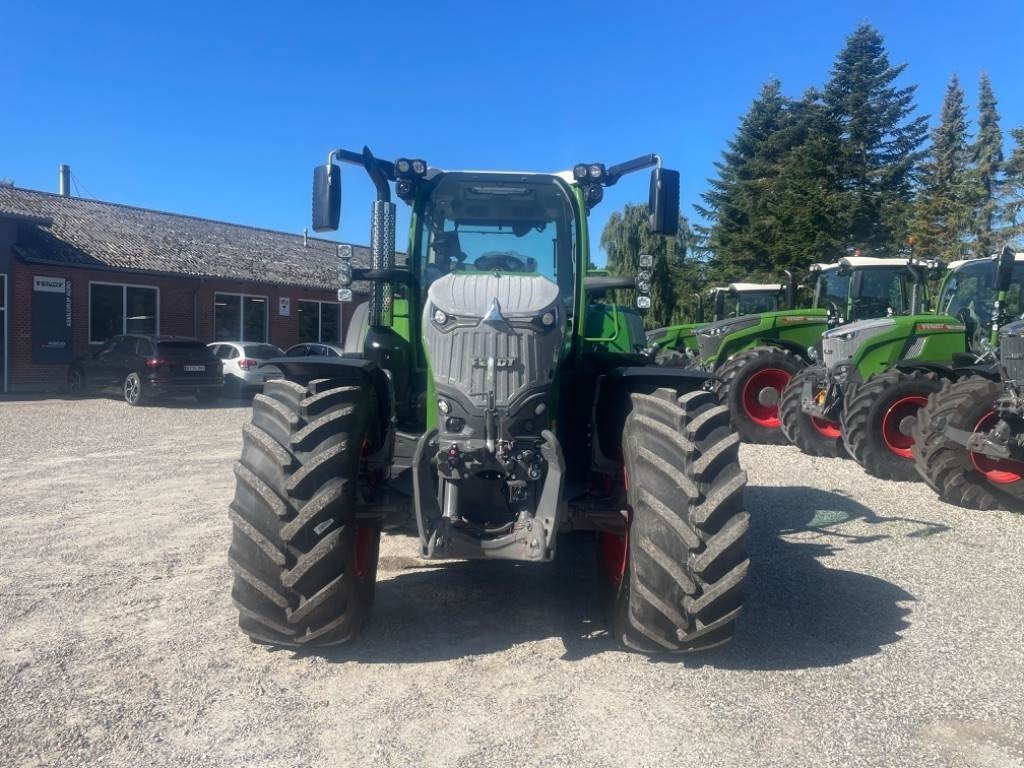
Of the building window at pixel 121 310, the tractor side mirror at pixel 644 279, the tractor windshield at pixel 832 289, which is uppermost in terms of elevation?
the tractor windshield at pixel 832 289

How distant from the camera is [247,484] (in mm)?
3965

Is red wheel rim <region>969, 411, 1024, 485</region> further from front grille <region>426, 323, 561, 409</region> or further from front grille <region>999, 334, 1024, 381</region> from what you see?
front grille <region>426, 323, 561, 409</region>

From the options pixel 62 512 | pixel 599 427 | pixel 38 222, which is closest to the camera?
pixel 599 427

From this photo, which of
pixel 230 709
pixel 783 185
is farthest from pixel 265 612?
pixel 783 185

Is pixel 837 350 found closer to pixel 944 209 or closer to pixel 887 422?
pixel 887 422

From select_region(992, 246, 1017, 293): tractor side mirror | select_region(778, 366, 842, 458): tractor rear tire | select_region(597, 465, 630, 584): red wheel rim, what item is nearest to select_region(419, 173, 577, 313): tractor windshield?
select_region(597, 465, 630, 584): red wheel rim

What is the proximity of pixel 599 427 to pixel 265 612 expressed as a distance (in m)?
2.16

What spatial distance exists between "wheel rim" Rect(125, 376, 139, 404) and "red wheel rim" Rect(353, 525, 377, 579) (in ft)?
52.1

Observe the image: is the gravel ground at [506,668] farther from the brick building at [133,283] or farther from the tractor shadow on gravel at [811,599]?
the brick building at [133,283]

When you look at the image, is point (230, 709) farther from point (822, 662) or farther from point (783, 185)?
point (783, 185)

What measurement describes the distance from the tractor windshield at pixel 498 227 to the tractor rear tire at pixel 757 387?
7.77 meters

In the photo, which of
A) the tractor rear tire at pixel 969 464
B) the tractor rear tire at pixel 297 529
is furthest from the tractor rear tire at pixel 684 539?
the tractor rear tire at pixel 969 464

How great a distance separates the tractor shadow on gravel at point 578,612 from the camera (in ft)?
14.1

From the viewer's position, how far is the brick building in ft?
71.1
